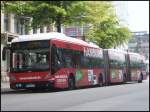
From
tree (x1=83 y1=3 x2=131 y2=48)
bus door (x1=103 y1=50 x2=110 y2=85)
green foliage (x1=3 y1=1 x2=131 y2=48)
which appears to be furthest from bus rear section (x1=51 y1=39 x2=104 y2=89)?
tree (x1=83 y1=3 x2=131 y2=48)

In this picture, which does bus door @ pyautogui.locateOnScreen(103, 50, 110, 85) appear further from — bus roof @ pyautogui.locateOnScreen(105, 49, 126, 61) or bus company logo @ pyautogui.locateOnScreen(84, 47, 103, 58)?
bus company logo @ pyautogui.locateOnScreen(84, 47, 103, 58)

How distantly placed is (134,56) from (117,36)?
1104 cm

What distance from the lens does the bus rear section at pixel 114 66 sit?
37.7m

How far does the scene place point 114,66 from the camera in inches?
1559

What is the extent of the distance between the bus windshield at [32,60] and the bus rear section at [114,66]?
455 inches

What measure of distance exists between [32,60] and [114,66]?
14.4 metres

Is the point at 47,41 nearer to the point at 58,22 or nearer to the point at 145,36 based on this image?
the point at 58,22

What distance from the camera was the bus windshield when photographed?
2605 centimetres

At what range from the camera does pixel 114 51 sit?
40438 mm

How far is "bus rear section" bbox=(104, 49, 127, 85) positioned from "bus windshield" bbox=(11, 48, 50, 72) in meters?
11.6

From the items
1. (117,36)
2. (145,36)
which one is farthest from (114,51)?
(145,36)

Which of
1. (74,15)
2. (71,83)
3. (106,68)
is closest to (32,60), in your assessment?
(71,83)

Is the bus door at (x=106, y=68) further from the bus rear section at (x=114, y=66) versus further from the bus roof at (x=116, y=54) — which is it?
the bus roof at (x=116, y=54)

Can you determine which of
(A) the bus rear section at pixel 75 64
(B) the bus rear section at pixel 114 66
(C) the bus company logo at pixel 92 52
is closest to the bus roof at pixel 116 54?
(B) the bus rear section at pixel 114 66
